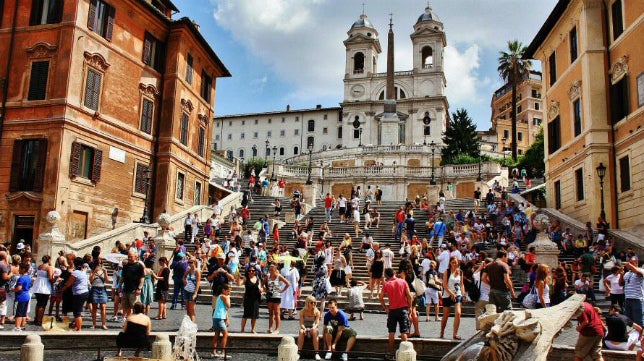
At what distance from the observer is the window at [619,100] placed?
75.2 feet

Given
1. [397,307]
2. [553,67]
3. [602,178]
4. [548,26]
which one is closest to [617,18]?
[548,26]

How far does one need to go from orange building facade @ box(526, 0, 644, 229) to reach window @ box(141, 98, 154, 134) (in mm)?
20457

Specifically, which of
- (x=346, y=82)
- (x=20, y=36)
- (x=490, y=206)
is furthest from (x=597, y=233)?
(x=346, y=82)

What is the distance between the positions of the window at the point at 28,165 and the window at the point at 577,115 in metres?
→ 22.9

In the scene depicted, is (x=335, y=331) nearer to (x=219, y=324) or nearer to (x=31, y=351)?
(x=219, y=324)

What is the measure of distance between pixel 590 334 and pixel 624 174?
16.5 m

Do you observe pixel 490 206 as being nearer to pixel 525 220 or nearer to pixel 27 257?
pixel 525 220

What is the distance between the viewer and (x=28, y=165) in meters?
24.3

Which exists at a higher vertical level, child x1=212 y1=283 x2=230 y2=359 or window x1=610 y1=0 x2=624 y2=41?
window x1=610 y1=0 x2=624 y2=41

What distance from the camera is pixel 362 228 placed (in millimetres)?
28781

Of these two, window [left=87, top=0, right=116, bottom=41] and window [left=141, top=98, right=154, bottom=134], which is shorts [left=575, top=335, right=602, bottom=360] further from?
window [left=141, top=98, right=154, bottom=134]

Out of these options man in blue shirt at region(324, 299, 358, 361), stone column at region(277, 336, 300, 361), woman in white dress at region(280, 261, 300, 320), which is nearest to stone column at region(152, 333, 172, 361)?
stone column at region(277, 336, 300, 361)

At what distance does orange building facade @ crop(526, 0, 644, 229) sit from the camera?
2195cm

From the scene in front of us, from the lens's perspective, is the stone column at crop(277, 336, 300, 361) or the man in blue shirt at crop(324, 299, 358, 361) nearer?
the stone column at crop(277, 336, 300, 361)
